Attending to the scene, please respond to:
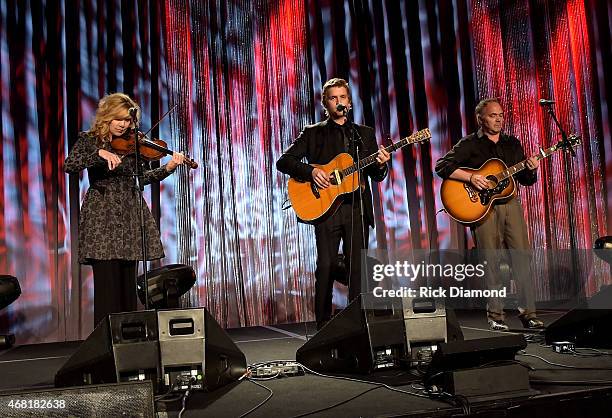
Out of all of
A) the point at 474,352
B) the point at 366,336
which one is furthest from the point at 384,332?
the point at 474,352

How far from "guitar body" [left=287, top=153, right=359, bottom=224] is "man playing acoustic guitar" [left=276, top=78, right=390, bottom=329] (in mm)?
29

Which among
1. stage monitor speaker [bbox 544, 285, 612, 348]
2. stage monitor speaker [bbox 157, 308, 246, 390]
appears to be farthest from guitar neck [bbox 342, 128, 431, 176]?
stage monitor speaker [bbox 157, 308, 246, 390]

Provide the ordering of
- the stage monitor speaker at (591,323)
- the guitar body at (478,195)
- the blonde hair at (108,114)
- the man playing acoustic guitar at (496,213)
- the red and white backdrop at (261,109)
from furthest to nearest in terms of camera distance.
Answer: the red and white backdrop at (261,109)
the guitar body at (478,195)
the man playing acoustic guitar at (496,213)
the blonde hair at (108,114)
the stage monitor speaker at (591,323)

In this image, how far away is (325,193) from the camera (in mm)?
4129

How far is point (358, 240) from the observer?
13.2 feet

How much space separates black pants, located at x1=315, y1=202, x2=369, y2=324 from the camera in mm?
3998

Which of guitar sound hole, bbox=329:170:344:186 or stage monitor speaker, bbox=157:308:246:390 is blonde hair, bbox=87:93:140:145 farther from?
guitar sound hole, bbox=329:170:344:186

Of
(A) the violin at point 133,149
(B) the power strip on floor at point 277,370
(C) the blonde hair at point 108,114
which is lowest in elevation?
(B) the power strip on floor at point 277,370

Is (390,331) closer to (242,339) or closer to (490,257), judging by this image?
(490,257)

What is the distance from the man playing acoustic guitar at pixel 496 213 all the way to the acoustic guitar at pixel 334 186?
1.83 ft

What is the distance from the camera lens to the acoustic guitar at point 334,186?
159 inches

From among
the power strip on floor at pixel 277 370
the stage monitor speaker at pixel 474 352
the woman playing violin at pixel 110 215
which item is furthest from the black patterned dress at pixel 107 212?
the stage monitor speaker at pixel 474 352

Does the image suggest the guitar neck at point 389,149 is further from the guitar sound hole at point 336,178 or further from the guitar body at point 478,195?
the guitar body at point 478,195

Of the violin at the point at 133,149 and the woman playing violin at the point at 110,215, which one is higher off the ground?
the violin at the point at 133,149
